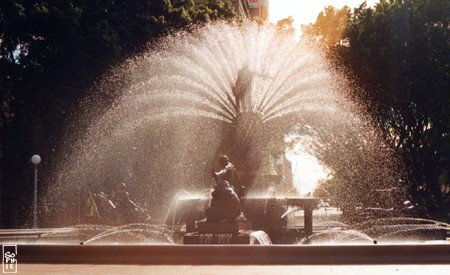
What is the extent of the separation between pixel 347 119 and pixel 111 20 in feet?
40.8

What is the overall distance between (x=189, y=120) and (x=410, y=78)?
10.5m

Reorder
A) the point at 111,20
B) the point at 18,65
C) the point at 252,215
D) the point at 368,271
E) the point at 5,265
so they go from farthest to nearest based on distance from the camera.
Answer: the point at 111,20, the point at 18,65, the point at 252,215, the point at 5,265, the point at 368,271

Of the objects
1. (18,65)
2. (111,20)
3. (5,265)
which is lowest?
(5,265)

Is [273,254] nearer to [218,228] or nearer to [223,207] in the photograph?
[218,228]

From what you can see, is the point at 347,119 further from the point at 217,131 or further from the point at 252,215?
the point at 252,215

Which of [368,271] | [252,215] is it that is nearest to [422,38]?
[252,215]

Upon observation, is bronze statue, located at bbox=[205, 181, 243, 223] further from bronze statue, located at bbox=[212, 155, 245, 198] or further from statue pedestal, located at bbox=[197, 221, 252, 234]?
bronze statue, located at bbox=[212, 155, 245, 198]

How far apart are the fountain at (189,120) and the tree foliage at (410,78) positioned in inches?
34.5

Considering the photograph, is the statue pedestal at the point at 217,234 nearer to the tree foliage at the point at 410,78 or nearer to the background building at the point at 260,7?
the tree foliage at the point at 410,78

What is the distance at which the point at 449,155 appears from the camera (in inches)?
1261

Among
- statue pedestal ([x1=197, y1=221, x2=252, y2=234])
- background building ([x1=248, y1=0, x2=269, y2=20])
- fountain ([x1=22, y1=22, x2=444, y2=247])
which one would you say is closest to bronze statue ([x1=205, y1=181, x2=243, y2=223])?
statue pedestal ([x1=197, y1=221, x2=252, y2=234])

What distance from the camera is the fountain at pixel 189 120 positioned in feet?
101

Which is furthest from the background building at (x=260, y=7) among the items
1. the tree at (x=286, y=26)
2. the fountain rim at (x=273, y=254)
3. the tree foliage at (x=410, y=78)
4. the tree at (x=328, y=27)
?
the fountain rim at (x=273, y=254)

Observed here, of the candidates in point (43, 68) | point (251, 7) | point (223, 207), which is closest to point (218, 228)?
point (223, 207)
